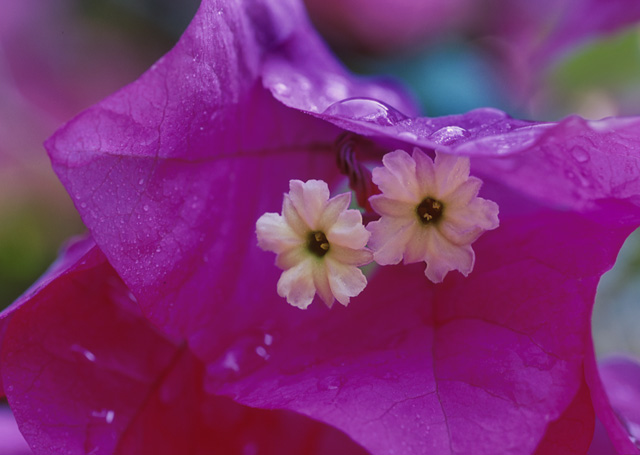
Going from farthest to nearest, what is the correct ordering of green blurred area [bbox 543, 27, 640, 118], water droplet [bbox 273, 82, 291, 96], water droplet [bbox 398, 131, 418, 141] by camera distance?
green blurred area [bbox 543, 27, 640, 118] < water droplet [bbox 273, 82, 291, 96] < water droplet [bbox 398, 131, 418, 141]

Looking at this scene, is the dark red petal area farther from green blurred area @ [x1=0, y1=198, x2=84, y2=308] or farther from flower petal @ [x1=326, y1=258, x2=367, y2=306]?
green blurred area @ [x1=0, y1=198, x2=84, y2=308]

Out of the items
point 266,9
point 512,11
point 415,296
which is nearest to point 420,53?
point 512,11

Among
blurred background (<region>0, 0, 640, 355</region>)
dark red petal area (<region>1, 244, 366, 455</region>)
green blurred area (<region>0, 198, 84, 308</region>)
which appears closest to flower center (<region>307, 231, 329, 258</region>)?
dark red petal area (<region>1, 244, 366, 455</region>)

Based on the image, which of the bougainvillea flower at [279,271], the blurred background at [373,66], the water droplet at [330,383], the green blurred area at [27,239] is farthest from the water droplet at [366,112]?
the green blurred area at [27,239]

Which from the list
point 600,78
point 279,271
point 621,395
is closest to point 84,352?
point 279,271

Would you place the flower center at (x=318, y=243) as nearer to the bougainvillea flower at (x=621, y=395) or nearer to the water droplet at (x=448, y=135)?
the water droplet at (x=448, y=135)
